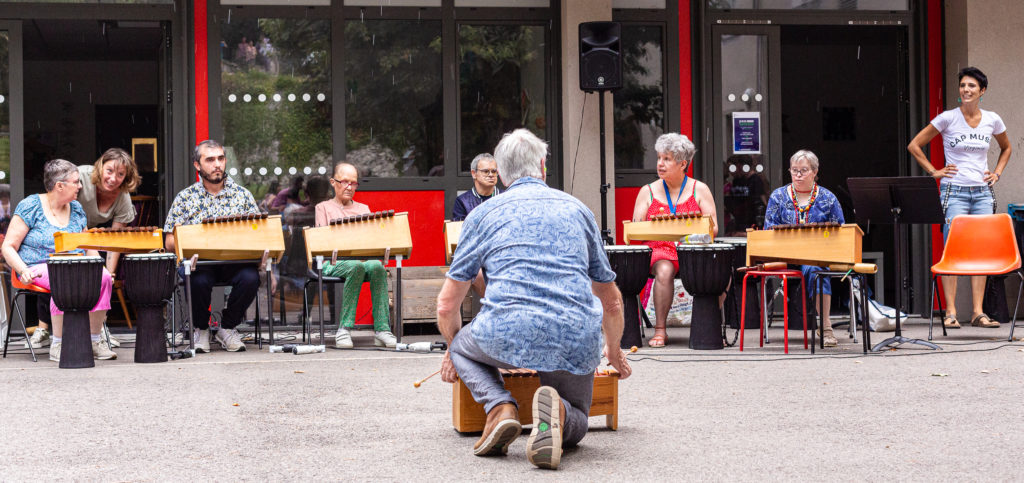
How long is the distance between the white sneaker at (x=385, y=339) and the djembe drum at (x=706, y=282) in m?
2.07

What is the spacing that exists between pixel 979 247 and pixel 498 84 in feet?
13.6

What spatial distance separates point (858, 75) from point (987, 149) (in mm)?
5384

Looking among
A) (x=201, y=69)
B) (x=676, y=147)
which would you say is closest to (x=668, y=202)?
(x=676, y=147)

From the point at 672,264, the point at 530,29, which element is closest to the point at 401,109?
the point at 530,29

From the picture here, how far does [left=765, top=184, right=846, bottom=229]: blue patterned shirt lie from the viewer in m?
8.63

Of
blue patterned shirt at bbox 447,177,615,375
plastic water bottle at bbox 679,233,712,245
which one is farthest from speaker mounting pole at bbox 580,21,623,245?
blue patterned shirt at bbox 447,177,615,375

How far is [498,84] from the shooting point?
34.3ft

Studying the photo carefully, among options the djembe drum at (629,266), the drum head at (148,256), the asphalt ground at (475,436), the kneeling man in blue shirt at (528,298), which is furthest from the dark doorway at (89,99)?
the kneeling man in blue shirt at (528,298)

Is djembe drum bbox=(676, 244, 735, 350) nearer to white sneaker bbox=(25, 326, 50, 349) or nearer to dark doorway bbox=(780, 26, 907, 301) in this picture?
white sneaker bbox=(25, 326, 50, 349)

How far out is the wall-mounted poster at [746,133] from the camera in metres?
10.8

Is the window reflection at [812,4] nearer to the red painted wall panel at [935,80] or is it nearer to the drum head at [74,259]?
the red painted wall panel at [935,80]

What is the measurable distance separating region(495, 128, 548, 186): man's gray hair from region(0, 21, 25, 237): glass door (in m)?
6.56

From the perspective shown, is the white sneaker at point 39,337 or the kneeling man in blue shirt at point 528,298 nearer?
the kneeling man in blue shirt at point 528,298

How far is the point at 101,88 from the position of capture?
16.0 m
